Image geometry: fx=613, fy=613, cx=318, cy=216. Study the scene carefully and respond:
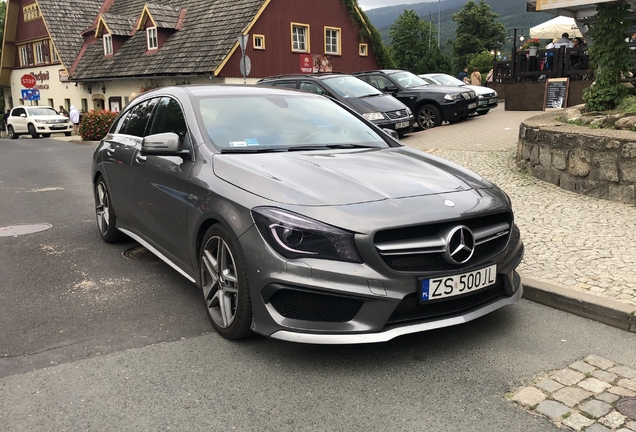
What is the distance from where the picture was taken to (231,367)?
11.7ft

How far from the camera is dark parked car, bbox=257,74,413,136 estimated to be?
45.8 feet

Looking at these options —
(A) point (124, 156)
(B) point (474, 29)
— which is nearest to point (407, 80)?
(A) point (124, 156)

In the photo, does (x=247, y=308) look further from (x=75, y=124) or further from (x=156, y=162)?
(x=75, y=124)

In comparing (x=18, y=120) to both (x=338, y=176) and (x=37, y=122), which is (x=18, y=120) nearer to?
(x=37, y=122)

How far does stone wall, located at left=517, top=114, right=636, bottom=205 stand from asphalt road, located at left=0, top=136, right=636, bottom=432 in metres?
3.28

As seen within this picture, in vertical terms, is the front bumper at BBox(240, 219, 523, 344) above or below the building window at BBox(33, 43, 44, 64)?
below

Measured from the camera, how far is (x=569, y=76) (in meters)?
15.9

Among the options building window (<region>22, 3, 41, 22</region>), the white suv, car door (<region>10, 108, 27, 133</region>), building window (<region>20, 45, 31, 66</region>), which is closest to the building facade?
building window (<region>22, 3, 41, 22</region>)

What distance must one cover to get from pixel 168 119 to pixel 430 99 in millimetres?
12551

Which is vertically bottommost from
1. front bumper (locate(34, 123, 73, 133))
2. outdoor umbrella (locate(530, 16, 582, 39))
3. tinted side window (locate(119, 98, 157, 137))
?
front bumper (locate(34, 123, 73, 133))

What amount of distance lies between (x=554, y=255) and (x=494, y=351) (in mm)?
1975

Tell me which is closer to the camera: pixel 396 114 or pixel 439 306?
pixel 439 306

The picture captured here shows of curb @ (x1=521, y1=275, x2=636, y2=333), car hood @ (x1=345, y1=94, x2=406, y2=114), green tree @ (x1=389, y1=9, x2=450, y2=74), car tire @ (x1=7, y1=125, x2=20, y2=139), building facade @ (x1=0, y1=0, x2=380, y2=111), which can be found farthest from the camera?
green tree @ (x1=389, y1=9, x2=450, y2=74)

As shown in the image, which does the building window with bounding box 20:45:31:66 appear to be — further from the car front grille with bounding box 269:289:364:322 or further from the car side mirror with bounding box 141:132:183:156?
the car front grille with bounding box 269:289:364:322
